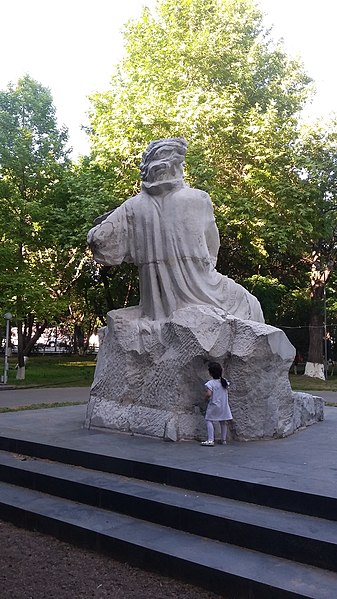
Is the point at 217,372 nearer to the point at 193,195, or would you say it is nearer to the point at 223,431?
the point at 223,431

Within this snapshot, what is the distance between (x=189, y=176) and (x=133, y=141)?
2702 millimetres

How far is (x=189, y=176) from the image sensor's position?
56.0ft

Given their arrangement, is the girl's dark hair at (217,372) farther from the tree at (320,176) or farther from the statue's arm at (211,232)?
the tree at (320,176)

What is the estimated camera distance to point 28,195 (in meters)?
21.1

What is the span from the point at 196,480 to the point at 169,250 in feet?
9.23

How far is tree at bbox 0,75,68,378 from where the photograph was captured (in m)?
19.2

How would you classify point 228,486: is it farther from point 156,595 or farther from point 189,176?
point 189,176

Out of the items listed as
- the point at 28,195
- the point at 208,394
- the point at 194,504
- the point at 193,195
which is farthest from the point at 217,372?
the point at 28,195

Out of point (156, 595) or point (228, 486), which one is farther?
point (228, 486)

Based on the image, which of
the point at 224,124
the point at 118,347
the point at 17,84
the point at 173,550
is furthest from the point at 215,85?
the point at 173,550

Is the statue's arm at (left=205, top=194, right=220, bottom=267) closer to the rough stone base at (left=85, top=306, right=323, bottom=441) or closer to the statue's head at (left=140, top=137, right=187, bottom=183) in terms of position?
the statue's head at (left=140, top=137, right=187, bottom=183)

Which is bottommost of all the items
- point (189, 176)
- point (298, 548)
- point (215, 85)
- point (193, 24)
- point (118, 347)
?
point (298, 548)

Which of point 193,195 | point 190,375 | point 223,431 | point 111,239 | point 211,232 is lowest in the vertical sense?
point 223,431

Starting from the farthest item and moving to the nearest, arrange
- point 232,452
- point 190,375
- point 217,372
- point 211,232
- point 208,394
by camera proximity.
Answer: point 211,232 → point 190,375 → point 217,372 → point 208,394 → point 232,452
